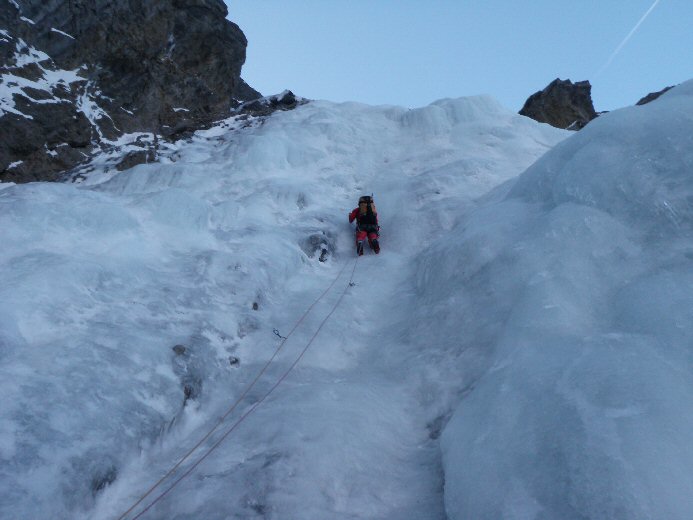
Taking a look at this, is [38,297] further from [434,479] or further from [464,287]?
[464,287]

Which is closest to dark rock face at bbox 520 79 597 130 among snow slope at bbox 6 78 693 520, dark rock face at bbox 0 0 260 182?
dark rock face at bbox 0 0 260 182

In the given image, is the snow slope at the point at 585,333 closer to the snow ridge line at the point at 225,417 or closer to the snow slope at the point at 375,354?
the snow slope at the point at 375,354

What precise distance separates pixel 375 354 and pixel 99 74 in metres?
15.2

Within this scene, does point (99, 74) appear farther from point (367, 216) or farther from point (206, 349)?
point (206, 349)

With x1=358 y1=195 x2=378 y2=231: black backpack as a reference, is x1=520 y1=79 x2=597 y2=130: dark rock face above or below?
above

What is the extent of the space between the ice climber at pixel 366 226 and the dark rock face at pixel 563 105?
46.2 ft

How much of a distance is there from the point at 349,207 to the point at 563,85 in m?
15.5

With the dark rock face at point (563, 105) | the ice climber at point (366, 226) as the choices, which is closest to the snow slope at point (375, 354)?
the ice climber at point (366, 226)

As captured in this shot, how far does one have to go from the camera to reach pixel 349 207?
1047 centimetres

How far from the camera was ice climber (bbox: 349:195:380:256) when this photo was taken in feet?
28.9

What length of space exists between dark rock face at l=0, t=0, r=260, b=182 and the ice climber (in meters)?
8.72

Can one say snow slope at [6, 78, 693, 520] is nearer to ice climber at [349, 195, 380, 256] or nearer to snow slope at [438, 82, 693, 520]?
snow slope at [438, 82, 693, 520]

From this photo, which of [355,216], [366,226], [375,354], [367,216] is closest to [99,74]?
[355,216]

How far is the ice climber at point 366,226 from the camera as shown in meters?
8.81
